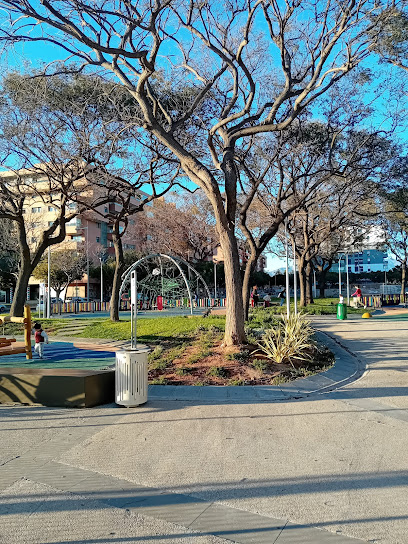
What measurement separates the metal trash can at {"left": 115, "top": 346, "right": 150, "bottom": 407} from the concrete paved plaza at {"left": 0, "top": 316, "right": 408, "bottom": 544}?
0.66 feet

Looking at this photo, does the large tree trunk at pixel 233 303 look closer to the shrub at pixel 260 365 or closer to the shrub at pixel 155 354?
the shrub at pixel 260 365

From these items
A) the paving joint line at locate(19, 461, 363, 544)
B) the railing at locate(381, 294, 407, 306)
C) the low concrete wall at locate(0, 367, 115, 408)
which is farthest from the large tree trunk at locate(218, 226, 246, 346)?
the railing at locate(381, 294, 407, 306)

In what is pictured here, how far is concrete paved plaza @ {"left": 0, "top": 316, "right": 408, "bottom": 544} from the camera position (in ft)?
11.5

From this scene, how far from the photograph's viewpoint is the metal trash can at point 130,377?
717 centimetres

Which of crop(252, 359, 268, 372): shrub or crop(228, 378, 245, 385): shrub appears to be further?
crop(252, 359, 268, 372): shrub

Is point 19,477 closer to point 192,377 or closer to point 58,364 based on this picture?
point 192,377

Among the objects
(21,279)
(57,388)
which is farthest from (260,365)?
(21,279)

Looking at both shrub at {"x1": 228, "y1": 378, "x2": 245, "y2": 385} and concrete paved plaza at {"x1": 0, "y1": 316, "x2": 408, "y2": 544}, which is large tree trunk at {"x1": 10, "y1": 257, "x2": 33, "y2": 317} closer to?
concrete paved plaza at {"x1": 0, "y1": 316, "x2": 408, "y2": 544}

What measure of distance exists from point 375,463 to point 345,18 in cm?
1059

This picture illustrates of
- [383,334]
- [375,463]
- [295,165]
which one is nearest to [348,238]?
[295,165]

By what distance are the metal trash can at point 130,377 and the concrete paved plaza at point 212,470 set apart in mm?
200

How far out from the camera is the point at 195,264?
4569 centimetres

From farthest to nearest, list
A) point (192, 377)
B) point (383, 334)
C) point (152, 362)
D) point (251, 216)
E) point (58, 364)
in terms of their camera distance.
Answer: point (251, 216) → point (383, 334) → point (58, 364) → point (152, 362) → point (192, 377)

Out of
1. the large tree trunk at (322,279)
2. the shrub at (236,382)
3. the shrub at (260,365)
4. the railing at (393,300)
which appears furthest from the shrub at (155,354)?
the large tree trunk at (322,279)
